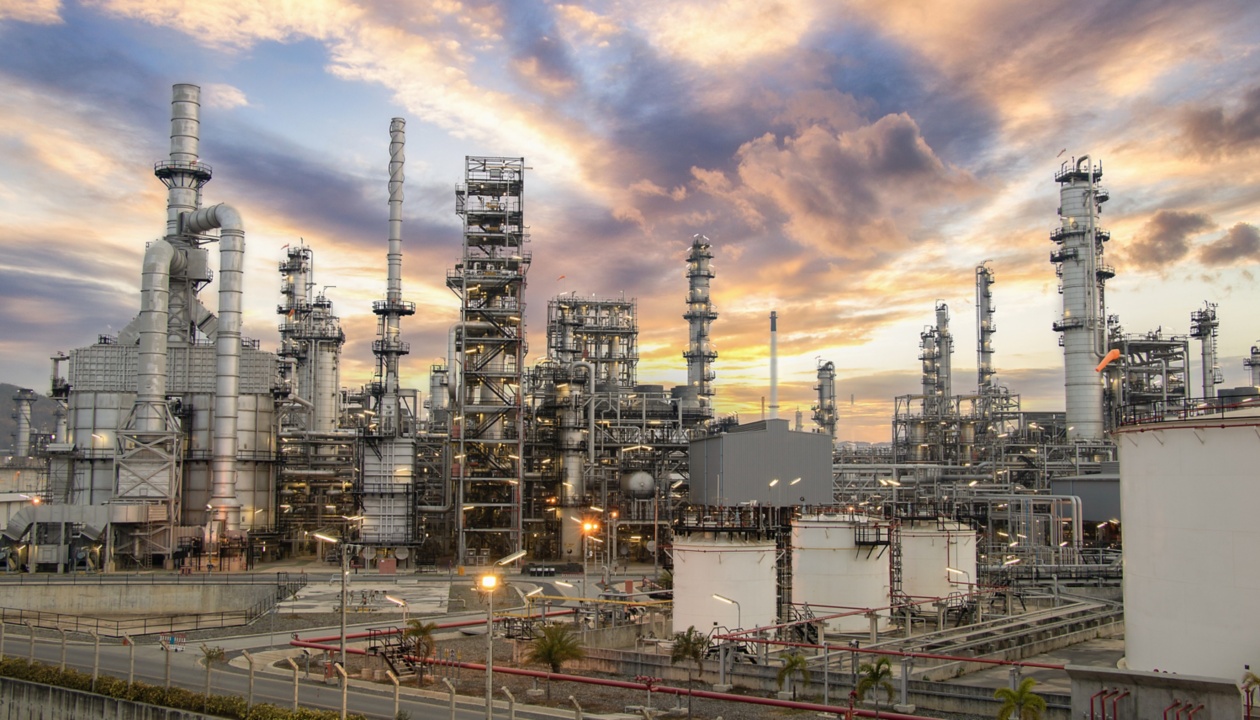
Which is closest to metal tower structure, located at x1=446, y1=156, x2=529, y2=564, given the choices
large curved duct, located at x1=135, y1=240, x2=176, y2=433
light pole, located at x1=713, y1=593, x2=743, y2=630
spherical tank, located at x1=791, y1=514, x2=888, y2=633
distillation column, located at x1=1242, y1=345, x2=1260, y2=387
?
large curved duct, located at x1=135, y1=240, x2=176, y2=433

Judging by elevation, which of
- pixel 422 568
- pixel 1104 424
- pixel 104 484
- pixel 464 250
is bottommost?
pixel 422 568

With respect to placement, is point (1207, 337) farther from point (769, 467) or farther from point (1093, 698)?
point (1093, 698)

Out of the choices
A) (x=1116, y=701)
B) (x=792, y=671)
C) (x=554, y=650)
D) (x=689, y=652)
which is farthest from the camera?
(x=554, y=650)

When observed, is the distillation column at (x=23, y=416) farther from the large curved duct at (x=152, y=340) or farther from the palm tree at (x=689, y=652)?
the palm tree at (x=689, y=652)

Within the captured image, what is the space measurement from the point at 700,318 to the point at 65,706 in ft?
258

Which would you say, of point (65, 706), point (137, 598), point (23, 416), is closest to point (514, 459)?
point (137, 598)

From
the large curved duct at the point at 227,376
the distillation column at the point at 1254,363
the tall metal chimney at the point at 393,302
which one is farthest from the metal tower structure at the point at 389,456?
the distillation column at the point at 1254,363

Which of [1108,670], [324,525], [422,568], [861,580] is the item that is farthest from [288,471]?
[1108,670]

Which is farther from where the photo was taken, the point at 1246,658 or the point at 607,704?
the point at 607,704

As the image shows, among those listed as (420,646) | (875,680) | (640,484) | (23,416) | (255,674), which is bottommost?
(255,674)

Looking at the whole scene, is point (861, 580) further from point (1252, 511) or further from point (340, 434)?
point (340, 434)

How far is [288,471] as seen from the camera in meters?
78.9

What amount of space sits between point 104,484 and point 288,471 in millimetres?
13101

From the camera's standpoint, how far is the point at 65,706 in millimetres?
29812
